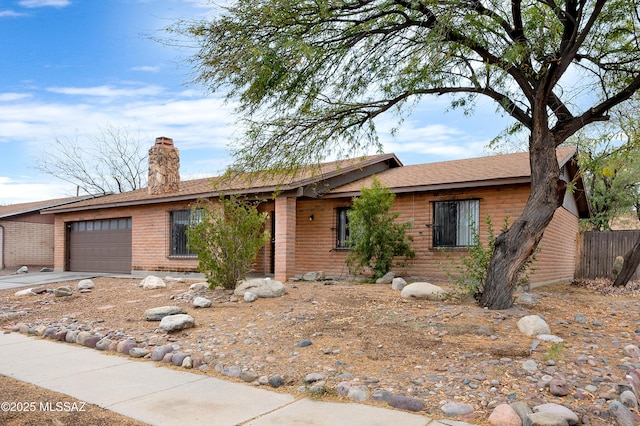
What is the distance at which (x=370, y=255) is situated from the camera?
41.9ft

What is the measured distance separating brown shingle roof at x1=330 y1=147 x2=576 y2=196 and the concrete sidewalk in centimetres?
872

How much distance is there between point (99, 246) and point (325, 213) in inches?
416

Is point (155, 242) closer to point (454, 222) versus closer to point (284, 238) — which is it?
point (284, 238)

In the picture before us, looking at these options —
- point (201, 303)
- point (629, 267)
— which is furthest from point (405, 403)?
point (629, 267)

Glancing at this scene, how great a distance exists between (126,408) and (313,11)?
603 centimetres

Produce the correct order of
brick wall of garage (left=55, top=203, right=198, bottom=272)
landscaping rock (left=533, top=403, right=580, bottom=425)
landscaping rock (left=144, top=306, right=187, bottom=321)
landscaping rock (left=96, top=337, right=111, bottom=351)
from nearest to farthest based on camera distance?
1. landscaping rock (left=533, top=403, right=580, bottom=425)
2. landscaping rock (left=96, top=337, right=111, bottom=351)
3. landscaping rock (left=144, top=306, right=187, bottom=321)
4. brick wall of garage (left=55, top=203, right=198, bottom=272)

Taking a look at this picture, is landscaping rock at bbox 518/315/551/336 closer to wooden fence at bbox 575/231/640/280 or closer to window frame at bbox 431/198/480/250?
window frame at bbox 431/198/480/250

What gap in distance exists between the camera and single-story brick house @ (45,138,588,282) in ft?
41.5

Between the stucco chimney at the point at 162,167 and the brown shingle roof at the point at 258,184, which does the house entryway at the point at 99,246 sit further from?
the stucco chimney at the point at 162,167

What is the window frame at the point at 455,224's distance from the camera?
1275 centimetres

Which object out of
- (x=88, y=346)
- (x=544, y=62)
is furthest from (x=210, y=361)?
(x=544, y=62)

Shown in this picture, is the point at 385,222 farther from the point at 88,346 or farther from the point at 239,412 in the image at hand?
the point at 239,412

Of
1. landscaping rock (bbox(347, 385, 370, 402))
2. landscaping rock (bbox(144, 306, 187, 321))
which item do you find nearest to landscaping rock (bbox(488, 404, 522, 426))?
landscaping rock (bbox(347, 385, 370, 402))

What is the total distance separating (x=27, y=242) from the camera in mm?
24672
